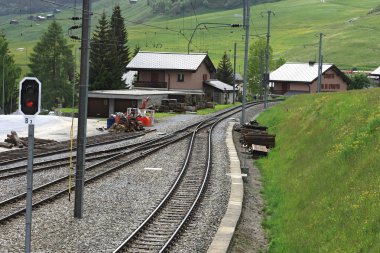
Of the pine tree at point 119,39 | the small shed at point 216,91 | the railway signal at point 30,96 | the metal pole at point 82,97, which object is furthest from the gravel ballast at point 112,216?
the pine tree at point 119,39

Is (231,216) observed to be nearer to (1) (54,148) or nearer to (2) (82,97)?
(2) (82,97)

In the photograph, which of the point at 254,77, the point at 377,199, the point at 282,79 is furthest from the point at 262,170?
the point at 254,77

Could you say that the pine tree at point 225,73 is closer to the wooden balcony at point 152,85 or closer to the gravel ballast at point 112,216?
the wooden balcony at point 152,85

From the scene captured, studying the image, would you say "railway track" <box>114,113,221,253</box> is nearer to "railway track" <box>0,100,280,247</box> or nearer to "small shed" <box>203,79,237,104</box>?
"railway track" <box>0,100,280,247</box>

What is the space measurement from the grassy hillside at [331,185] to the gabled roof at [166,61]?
59.6 m

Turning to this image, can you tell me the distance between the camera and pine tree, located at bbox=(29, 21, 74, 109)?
103500mm

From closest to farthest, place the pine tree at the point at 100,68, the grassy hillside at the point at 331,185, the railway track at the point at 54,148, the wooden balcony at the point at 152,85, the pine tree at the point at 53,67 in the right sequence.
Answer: the grassy hillside at the point at 331,185
the railway track at the point at 54,148
the pine tree at the point at 100,68
the wooden balcony at the point at 152,85
the pine tree at the point at 53,67

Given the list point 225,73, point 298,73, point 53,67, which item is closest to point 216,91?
point 298,73

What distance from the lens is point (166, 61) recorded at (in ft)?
296

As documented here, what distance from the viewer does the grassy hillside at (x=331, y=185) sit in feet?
43.3

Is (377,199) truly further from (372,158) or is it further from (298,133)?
(298,133)

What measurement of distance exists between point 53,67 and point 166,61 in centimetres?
2600

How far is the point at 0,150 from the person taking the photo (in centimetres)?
3375

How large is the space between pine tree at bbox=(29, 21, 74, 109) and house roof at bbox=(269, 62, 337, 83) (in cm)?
3750
